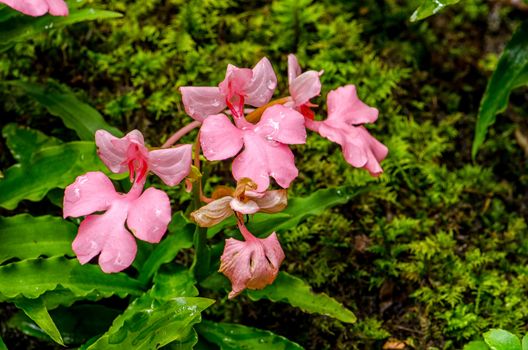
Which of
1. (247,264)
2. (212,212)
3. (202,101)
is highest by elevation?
(202,101)

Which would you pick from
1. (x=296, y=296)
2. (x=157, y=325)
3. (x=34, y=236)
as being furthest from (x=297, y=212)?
(x=34, y=236)

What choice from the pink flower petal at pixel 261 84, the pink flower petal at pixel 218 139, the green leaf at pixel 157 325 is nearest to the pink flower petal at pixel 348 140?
the pink flower petal at pixel 261 84

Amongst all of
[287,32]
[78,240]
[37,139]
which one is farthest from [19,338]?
[287,32]

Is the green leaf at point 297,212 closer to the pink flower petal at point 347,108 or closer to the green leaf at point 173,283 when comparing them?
the green leaf at point 173,283

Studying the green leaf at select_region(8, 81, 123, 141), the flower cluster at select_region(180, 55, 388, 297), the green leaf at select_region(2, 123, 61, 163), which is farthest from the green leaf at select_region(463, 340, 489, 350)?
the green leaf at select_region(2, 123, 61, 163)

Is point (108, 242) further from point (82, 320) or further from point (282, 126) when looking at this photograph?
point (82, 320)
